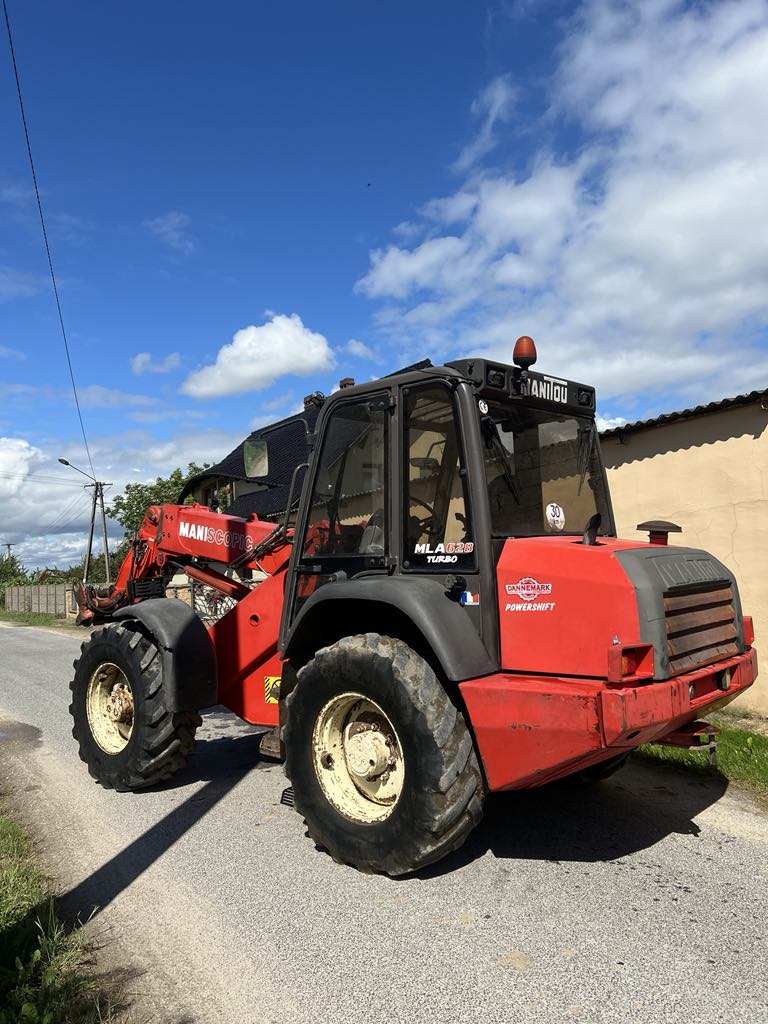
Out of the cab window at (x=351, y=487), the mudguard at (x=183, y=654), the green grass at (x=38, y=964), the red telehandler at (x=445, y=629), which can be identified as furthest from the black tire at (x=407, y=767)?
the mudguard at (x=183, y=654)

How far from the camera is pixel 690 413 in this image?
798 centimetres

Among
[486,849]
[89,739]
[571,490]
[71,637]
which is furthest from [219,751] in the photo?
[71,637]

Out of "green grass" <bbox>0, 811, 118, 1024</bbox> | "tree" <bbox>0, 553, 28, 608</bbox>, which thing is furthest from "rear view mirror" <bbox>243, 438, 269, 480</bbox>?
"tree" <bbox>0, 553, 28, 608</bbox>

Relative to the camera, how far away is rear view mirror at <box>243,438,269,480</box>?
4.73 m

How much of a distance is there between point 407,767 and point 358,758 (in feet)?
1.37

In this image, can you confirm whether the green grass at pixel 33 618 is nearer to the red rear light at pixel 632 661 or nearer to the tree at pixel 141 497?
the tree at pixel 141 497

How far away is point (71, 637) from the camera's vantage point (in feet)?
64.3

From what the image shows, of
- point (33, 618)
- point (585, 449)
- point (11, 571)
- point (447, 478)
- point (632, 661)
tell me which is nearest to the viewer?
point (632, 661)

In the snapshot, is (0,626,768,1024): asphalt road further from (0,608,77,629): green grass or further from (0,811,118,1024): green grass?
(0,608,77,629): green grass

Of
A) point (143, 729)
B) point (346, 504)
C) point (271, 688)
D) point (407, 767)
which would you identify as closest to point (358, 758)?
point (407, 767)

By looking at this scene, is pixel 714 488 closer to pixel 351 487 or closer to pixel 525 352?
pixel 525 352

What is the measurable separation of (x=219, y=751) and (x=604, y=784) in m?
3.27

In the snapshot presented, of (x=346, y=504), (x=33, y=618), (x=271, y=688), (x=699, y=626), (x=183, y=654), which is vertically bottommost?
(x=33, y=618)

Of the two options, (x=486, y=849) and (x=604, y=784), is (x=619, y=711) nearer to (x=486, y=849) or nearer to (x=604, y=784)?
(x=486, y=849)
